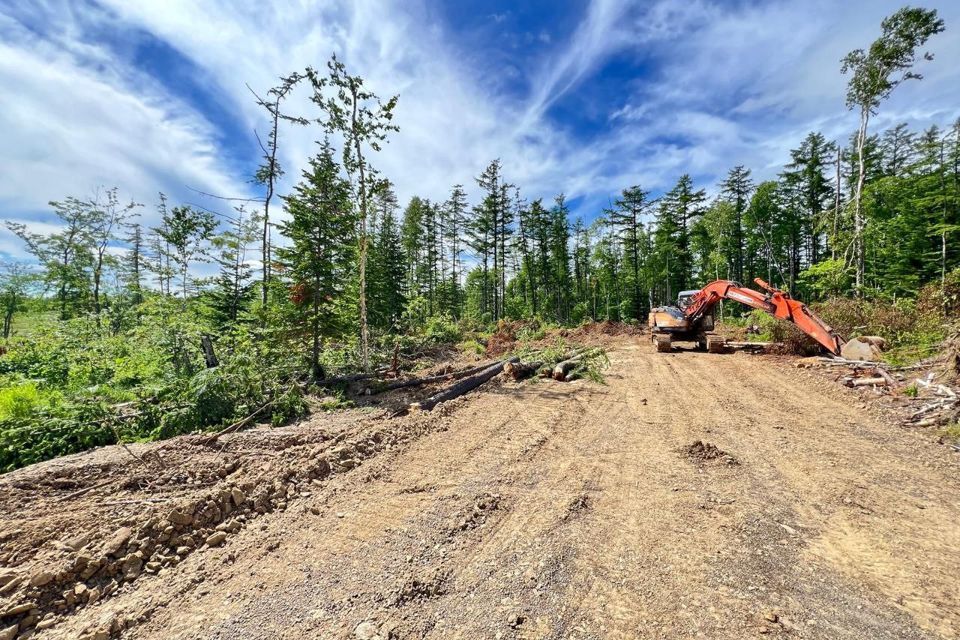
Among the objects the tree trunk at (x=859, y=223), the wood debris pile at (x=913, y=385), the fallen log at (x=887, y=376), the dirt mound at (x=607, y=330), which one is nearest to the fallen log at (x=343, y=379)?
the wood debris pile at (x=913, y=385)

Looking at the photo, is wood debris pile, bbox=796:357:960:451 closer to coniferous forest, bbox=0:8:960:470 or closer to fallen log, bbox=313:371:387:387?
coniferous forest, bbox=0:8:960:470

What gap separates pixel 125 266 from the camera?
22422mm

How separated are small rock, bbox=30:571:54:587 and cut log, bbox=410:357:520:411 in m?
4.53

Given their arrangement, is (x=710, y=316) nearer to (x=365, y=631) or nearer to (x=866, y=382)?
(x=866, y=382)

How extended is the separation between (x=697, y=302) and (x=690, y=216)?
23.7 metres

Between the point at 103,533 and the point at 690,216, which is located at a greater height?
the point at 690,216

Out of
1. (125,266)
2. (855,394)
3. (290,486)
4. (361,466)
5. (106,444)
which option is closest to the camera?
(290,486)

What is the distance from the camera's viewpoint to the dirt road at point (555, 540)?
7.02 feet

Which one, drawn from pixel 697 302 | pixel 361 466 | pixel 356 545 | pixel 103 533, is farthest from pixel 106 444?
pixel 697 302

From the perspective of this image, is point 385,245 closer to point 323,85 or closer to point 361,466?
point 323,85

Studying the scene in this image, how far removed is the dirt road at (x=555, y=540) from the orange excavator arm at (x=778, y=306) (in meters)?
5.63

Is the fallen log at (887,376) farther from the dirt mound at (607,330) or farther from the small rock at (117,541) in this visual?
the dirt mound at (607,330)

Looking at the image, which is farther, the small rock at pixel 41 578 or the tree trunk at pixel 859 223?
the tree trunk at pixel 859 223

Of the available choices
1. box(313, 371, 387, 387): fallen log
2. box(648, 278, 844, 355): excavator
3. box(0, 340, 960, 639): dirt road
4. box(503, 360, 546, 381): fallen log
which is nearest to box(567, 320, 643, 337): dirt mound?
box(648, 278, 844, 355): excavator
